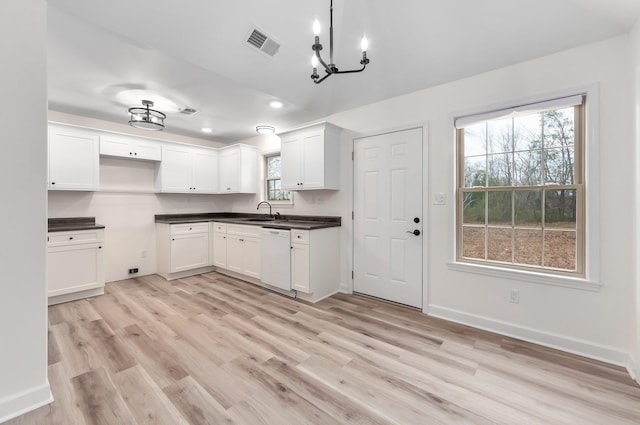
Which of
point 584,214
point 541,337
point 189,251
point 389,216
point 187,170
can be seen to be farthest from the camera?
point 187,170

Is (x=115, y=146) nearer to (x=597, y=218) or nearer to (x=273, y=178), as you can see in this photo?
(x=273, y=178)

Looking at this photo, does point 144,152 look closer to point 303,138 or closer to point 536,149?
point 303,138

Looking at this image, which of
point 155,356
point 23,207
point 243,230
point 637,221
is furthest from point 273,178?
point 637,221

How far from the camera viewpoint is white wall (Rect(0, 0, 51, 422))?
1.54m

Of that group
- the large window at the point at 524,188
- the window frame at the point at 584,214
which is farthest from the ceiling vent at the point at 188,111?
the window frame at the point at 584,214

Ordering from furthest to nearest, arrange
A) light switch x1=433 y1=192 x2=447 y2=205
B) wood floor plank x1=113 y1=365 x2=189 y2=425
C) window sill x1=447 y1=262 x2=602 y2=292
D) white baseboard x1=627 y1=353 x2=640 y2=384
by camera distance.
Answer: light switch x1=433 y1=192 x2=447 y2=205, window sill x1=447 y1=262 x2=602 y2=292, white baseboard x1=627 y1=353 x2=640 y2=384, wood floor plank x1=113 y1=365 x2=189 y2=425

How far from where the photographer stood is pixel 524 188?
98.1 inches

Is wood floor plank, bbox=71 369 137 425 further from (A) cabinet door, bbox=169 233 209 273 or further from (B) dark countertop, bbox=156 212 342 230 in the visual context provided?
(A) cabinet door, bbox=169 233 209 273

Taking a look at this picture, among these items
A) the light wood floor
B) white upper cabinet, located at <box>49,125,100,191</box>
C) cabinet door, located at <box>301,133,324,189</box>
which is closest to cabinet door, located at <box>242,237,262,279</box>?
the light wood floor

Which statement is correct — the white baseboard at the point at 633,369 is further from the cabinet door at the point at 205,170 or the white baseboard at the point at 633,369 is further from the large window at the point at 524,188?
the cabinet door at the point at 205,170

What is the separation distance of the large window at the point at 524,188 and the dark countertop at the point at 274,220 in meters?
1.67

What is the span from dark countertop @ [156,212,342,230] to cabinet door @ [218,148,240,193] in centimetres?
62

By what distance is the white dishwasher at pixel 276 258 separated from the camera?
352cm

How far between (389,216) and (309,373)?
200cm
